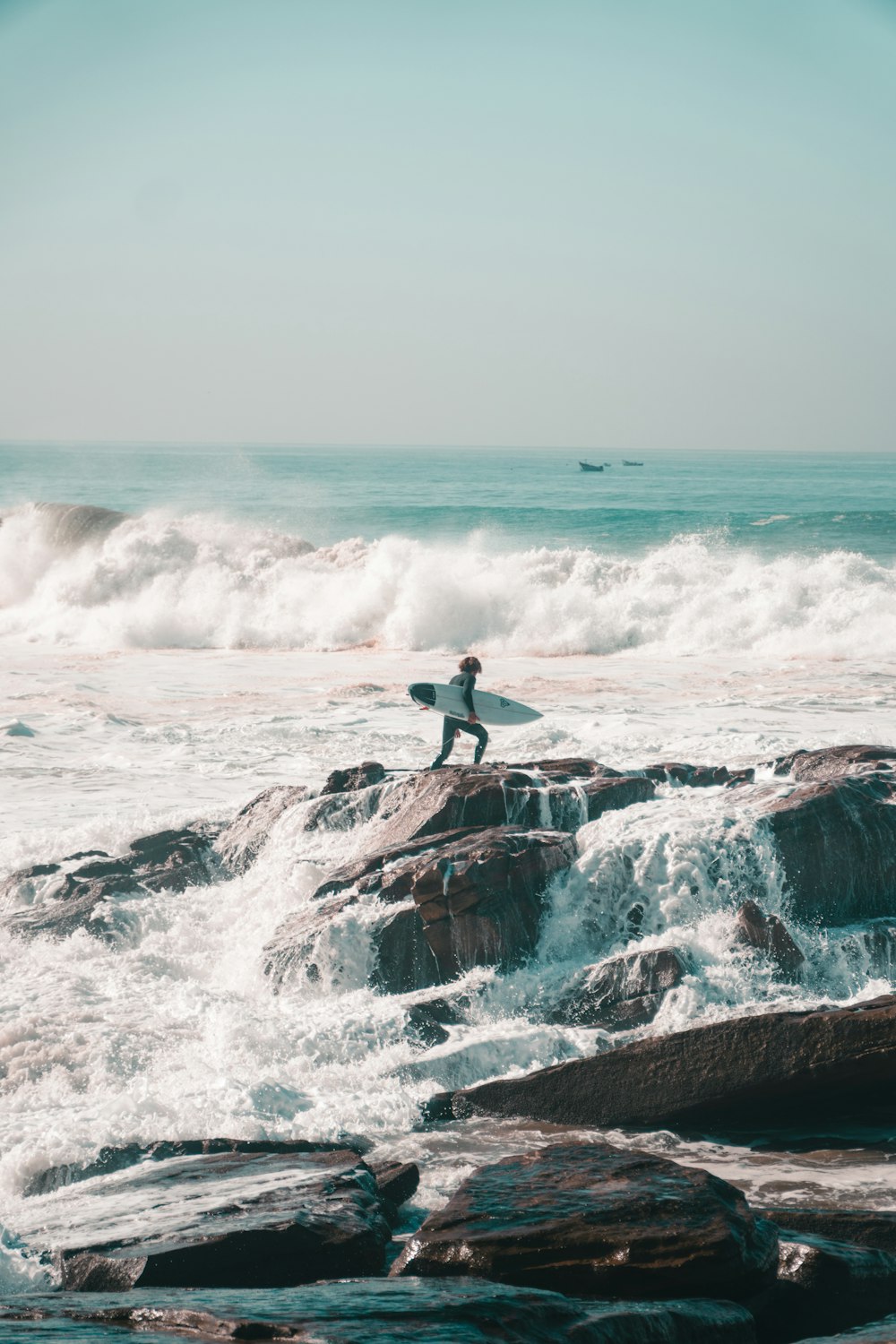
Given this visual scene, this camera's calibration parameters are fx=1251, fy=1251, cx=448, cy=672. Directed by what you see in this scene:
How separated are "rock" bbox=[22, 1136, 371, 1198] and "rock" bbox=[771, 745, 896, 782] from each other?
24.0 ft

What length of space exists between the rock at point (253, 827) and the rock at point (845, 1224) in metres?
8.40

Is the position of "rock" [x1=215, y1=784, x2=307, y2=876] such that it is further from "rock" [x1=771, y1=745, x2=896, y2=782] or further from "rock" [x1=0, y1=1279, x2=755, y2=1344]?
"rock" [x1=0, y1=1279, x2=755, y2=1344]

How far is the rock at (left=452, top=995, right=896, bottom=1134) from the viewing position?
28.5 ft

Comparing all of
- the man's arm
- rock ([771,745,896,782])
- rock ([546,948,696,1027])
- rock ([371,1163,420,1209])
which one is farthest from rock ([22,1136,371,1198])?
rock ([771,745,896,782])

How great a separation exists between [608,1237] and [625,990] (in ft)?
14.8

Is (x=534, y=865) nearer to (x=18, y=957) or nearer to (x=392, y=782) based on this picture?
(x=392, y=782)

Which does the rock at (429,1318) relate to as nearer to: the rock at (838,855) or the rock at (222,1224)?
the rock at (222,1224)

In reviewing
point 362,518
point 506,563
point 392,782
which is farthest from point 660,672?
point 362,518

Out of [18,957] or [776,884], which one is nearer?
[776,884]

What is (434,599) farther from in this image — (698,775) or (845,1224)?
(845,1224)

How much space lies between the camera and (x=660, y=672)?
27.3 meters

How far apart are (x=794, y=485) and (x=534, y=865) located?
79.8 meters

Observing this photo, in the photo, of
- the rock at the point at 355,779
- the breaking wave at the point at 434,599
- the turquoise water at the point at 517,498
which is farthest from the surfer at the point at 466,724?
the turquoise water at the point at 517,498

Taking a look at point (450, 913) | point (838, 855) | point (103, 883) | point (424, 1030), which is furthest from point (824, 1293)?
point (103, 883)
